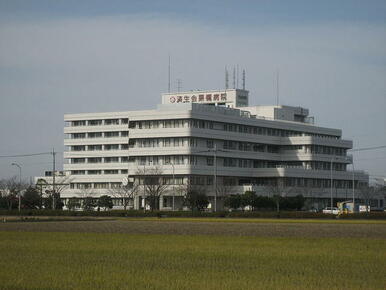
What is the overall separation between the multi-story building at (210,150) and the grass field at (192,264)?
94797 millimetres

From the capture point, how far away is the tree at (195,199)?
129m

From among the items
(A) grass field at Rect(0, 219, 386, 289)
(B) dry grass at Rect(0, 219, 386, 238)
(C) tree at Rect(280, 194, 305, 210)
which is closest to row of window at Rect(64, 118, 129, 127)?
(C) tree at Rect(280, 194, 305, 210)

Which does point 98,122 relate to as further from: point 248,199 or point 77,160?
point 248,199

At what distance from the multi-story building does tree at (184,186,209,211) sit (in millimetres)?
3722

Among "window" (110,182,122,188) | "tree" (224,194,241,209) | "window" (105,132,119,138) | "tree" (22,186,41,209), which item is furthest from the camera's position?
"window" (105,132,119,138)

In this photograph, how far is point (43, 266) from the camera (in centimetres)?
2858

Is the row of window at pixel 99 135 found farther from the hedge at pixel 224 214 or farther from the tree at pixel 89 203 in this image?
the hedge at pixel 224 214

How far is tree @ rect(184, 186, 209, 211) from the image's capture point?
129m

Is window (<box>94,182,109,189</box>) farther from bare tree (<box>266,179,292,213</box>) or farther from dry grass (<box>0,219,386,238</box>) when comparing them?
dry grass (<box>0,219,386,238</box>)

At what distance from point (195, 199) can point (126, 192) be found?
22578 mm

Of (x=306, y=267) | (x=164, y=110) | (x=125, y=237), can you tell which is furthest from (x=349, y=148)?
(x=306, y=267)

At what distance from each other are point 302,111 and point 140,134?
42213mm

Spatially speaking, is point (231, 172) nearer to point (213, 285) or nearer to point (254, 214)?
point (254, 214)

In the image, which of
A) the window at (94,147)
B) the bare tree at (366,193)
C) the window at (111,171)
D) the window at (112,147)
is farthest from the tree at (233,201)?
the window at (94,147)
